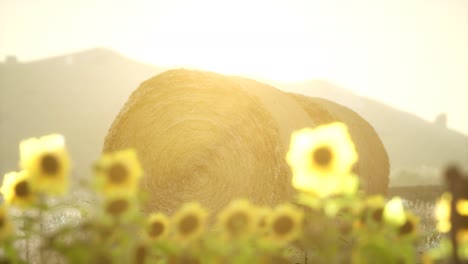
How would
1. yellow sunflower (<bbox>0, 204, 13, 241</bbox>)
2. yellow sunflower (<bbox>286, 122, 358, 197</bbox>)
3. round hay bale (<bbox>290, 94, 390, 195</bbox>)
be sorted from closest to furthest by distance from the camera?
yellow sunflower (<bbox>286, 122, 358, 197</bbox>), yellow sunflower (<bbox>0, 204, 13, 241</bbox>), round hay bale (<bbox>290, 94, 390, 195</bbox>)

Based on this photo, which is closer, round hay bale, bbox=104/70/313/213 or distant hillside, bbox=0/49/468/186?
round hay bale, bbox=104/70/313/213

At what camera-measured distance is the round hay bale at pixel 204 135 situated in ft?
16.8

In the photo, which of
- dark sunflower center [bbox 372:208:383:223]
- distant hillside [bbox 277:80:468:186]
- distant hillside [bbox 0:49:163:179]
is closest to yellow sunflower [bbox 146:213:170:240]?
Result: dark sunflower center [bbox 372:208:383:223]

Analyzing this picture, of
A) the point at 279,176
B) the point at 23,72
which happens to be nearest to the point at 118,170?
the point at 279,176

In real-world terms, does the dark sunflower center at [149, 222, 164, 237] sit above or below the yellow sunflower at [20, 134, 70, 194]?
below

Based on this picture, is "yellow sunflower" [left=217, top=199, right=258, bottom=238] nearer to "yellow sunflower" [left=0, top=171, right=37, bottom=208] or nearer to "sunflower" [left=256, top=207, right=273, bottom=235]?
"sunflower" [left=256, top=207, right=273, bottom=235]

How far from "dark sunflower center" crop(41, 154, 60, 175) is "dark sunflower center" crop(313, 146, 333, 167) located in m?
0.80

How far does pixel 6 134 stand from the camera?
1299 inches

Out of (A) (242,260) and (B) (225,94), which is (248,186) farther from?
(A) (242,260)

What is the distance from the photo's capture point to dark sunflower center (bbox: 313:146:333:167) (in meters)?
1.67

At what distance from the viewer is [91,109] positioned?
37.1 meters

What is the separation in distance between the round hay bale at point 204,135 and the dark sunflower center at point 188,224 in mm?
3232

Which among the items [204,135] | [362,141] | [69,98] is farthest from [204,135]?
[69,98]

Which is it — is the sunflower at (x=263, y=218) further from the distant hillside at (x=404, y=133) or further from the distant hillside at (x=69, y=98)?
the distant hillside at (x=404, y=133)
